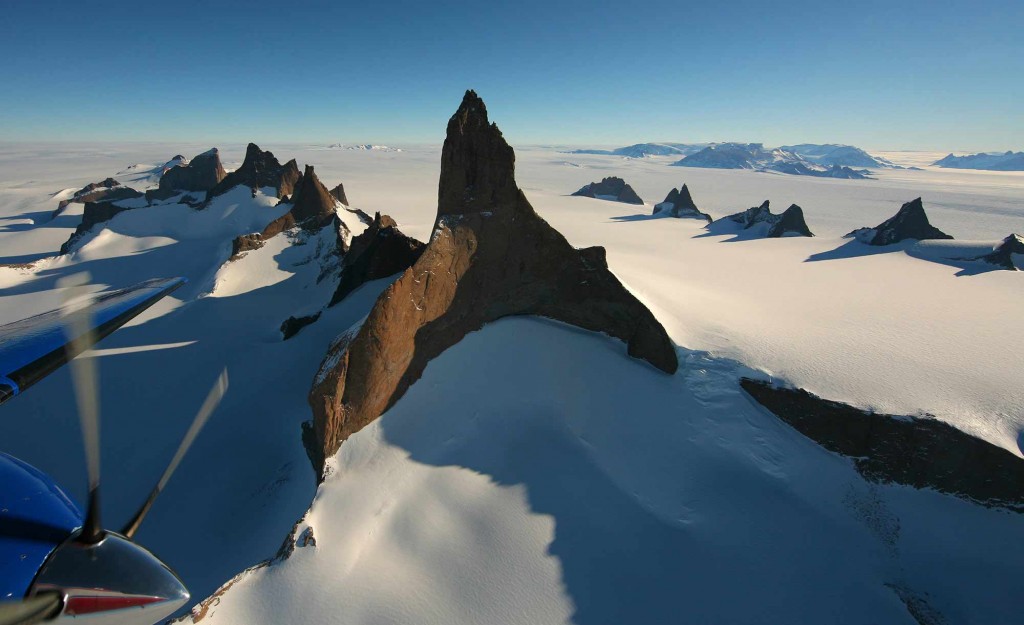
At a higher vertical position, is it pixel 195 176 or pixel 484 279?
pixel 195 176

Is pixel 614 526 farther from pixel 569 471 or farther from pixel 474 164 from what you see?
pixel 474 164

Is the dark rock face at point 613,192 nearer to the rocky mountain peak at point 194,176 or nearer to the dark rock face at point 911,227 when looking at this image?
the dark rock face at point 911,227

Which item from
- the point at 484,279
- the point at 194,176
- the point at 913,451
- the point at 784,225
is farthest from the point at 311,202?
the point at 784,225

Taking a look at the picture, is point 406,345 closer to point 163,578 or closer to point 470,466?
point 470,466

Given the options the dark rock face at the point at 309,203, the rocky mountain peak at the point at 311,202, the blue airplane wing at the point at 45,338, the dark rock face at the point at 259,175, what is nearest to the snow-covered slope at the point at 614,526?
the blue airplane wing at the point at 45,338

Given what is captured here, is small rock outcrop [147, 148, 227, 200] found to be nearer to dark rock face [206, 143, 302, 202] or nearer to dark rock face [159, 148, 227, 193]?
dark rock face [159, 148, 227, 193]

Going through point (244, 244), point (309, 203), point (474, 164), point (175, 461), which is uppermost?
point (474, 164)

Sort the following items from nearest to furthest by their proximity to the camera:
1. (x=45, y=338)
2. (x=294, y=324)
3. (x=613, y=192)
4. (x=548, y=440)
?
(x=45, y=338) < (x=548, y=440) < (x=294, y=324) < (x=613, y=192)
